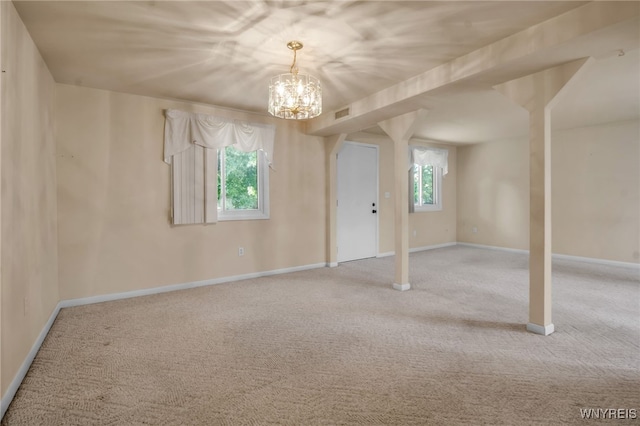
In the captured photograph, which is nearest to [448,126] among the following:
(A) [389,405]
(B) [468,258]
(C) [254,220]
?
(B) [468,258]

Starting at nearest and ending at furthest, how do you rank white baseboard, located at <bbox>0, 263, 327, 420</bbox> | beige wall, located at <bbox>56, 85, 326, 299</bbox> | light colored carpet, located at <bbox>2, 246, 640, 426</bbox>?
light colored carpet, located at <bbox>2, 246, 640, 426</bbox>
white baseboard, located at <bbox>0, 263, 327, 420</bbox>
beige wall, located at <bbox>56, 85, 326, 299</bbox>

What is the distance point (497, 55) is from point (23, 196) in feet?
12.0

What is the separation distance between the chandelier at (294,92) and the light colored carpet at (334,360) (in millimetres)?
1914

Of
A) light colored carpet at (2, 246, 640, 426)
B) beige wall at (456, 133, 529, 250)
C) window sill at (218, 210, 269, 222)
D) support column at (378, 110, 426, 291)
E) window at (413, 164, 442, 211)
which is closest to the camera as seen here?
light colored carpet at (2, 246, 640, 426)

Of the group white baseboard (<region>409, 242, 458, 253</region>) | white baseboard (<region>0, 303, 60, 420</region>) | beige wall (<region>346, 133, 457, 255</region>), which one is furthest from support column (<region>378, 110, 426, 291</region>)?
white baseboard (<region>0, 303, 60, 420</region>)

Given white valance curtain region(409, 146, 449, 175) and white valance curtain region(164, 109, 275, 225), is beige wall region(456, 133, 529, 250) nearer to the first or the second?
white valance curtain region(409, 146, 449, 175)

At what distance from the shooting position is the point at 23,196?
7.54 ft

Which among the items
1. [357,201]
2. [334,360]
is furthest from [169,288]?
[357,201]

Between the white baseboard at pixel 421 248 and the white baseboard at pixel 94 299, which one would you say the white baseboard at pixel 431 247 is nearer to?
the white baseboard at pixel 421 248

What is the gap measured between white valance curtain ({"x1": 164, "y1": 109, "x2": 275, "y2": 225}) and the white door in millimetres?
2021

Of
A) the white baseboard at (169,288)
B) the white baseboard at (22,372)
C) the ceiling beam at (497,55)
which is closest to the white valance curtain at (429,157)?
the ceiling beam at (497,55)

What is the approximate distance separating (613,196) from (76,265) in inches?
303

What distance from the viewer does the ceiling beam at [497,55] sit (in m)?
2.09

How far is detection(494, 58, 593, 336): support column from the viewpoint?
2752mm
